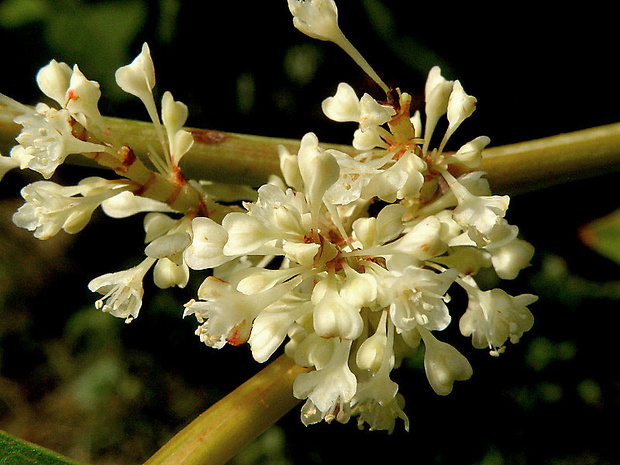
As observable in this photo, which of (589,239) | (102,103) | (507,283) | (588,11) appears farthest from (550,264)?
(102,103)

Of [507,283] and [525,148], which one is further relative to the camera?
[507,283]

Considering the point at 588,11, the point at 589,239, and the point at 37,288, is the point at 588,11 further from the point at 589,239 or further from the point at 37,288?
the point at 37,288

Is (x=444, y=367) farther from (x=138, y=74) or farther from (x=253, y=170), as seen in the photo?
(x=138, y=74)

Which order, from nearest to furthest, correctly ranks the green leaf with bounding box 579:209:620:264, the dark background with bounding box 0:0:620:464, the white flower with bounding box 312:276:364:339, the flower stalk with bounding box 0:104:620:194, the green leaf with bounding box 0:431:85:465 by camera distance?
the white flower with bounding box 312:276:364:339 → the green leaf with bounding box 0:431:85:465 → the flower stalk with bounding box 0:104:620:194 → the green leaf with bounding box 579:209:620:264 → the dark background with bounding box 0:0:620:464

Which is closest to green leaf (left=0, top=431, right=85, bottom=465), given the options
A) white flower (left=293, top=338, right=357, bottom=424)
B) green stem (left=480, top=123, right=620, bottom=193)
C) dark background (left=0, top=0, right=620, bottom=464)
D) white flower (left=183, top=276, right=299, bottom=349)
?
white flower (left=183, top=276, right=299, bottom=349)

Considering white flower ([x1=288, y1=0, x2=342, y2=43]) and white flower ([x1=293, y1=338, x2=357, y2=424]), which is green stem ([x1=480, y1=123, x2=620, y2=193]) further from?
white flower ([x1=293, y1=338, x2=357, y2=424])

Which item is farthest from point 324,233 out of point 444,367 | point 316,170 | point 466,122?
point 466,122
